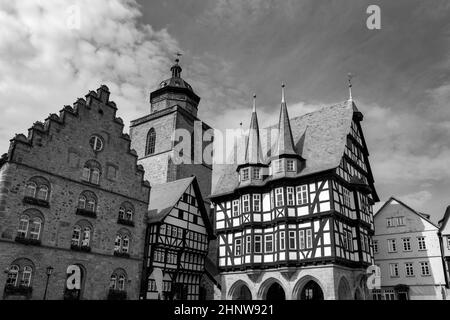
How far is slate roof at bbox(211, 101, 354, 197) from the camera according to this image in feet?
101

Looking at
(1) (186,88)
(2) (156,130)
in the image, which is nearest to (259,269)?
(2) (156,130)

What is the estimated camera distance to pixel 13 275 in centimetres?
2227

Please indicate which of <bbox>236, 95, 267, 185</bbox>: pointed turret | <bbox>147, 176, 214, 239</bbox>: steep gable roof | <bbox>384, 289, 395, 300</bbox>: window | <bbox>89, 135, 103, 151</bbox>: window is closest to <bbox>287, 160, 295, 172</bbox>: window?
<bbox>236, 95, 267, 185</bbox>: pointed turret

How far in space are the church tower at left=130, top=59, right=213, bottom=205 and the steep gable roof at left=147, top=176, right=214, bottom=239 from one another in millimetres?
10100

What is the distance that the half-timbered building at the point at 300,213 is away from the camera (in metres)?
28.3

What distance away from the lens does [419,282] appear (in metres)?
35.6

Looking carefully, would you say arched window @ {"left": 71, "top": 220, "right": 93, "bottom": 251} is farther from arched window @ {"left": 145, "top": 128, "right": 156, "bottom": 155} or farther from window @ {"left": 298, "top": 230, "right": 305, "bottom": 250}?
arched window @ {"left": 145, "top": 128, "right": 156, "bottom": 155}

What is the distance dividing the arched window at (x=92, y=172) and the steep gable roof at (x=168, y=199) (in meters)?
6.67

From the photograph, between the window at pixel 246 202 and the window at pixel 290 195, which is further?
the window at pixel 246 202

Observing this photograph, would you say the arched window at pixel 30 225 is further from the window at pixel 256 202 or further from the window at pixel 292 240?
the window at pixel 292 240

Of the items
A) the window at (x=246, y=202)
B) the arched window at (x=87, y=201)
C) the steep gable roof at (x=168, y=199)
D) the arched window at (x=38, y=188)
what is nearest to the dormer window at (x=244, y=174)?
the window at (x=246, y=202)

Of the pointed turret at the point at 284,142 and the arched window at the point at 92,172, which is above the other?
the pointed turret at the point at 284,142

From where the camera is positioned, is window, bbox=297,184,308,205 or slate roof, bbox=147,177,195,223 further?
slate roof, bbox=147,177,195,223

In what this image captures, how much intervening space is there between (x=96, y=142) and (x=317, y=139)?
17628mm
